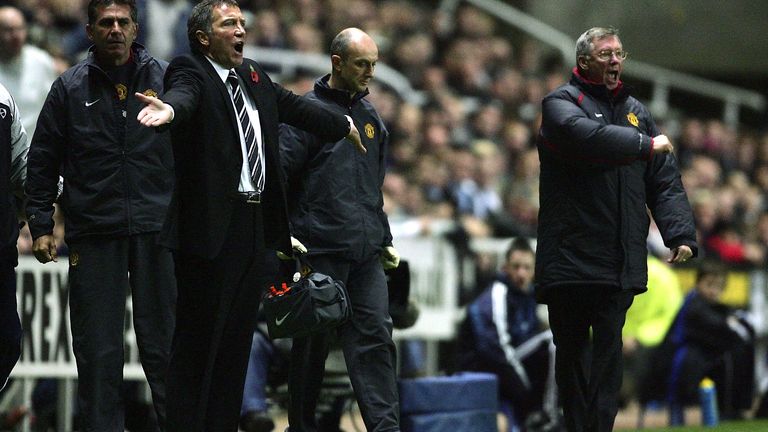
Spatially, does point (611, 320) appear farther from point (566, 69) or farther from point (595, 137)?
point (566, 69)

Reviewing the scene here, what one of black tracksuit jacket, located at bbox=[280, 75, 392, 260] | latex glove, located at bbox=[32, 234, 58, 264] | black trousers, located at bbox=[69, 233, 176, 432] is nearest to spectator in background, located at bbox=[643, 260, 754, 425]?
black tracksuit jacket, located at bbox=[280, 75, 392, 260]

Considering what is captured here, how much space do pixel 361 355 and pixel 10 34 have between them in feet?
10.1

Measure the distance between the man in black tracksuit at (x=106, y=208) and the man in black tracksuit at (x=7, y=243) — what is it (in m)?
0.19

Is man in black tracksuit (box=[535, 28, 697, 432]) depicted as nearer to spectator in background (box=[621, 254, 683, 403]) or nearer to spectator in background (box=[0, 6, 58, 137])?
spectator in background (box=[0, 6, 58, 137])

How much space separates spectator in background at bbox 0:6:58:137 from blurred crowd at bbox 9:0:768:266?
7.88 ft

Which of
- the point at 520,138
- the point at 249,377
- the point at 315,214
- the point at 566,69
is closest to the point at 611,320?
the point at 315,214

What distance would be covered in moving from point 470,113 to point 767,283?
4914 millimetres

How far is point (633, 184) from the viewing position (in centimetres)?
846

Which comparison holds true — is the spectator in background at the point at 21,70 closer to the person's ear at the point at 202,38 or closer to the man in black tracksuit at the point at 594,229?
the person's ear at the point at 202,38

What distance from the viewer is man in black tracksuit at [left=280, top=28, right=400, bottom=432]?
27.5 feet

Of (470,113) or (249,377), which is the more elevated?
(470,113)

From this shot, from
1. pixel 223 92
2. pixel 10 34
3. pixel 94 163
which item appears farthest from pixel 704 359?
pixel 223 92

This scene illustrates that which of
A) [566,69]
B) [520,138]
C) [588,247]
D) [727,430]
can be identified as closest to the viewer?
[588,247]

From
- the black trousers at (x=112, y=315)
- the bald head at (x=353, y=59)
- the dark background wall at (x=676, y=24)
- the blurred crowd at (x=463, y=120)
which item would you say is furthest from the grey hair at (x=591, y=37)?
the dark background wall at (x=676, y=24)
